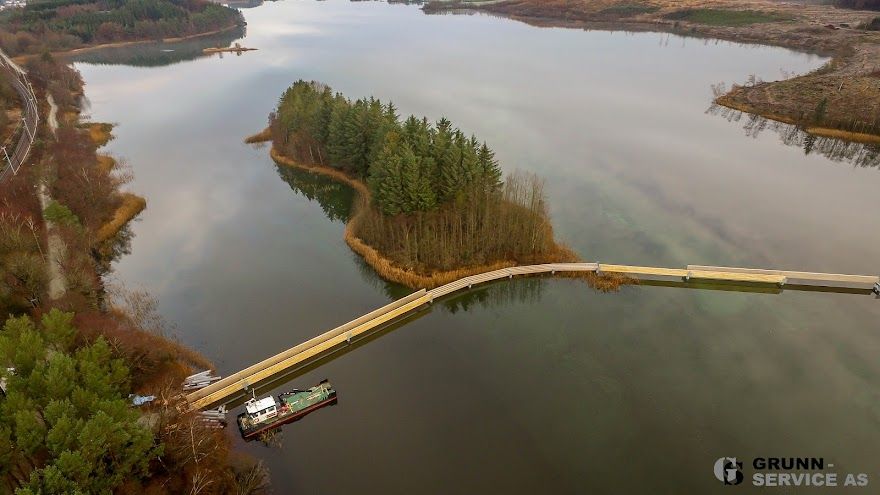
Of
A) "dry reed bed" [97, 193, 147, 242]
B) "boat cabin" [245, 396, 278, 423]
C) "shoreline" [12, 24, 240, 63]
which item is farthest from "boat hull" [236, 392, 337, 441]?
"shoreline" [12, 24, 240, 63]

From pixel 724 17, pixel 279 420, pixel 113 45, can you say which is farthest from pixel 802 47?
pixel 113 45


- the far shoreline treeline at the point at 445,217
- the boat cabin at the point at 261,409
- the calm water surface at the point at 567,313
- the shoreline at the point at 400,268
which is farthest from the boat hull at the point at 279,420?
the far shoreline treeline at the point at 445,217

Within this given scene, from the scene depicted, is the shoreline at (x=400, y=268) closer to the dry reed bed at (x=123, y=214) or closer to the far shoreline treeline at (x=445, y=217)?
the far shoreline treeline at (x=445, y=217)

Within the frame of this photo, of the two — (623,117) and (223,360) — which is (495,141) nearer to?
(623,117)

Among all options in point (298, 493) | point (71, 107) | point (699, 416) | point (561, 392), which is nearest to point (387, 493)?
point (298, 493)

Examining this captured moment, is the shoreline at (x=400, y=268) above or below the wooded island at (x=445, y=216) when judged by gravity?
below

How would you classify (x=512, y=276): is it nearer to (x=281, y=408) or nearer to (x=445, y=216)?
(x=445, y=216)

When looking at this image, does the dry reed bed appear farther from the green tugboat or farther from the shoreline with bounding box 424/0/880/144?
the shoreline with bounding box 424/0/880/144
